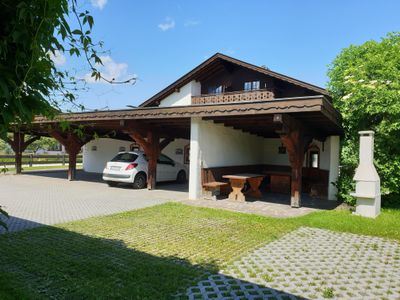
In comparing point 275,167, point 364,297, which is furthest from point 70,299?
point 275,167

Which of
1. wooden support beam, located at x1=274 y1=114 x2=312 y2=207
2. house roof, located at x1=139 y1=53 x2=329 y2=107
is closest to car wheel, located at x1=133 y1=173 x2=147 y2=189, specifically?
wooden support beam, located at x1=274 y1=114 x2=312 y2=207

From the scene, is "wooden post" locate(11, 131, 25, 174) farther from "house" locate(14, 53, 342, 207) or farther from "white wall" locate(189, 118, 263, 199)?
"white wall" locate(189, 118, 263, 199)

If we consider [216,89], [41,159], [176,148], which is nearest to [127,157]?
[176,148]

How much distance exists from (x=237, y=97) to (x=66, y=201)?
35.5 ft

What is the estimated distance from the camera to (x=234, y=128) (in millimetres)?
12617

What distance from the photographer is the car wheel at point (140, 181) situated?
12.6m

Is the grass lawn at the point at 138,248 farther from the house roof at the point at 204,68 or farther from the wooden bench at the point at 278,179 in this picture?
the house roof at the point at 204,68

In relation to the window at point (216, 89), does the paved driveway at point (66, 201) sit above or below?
below

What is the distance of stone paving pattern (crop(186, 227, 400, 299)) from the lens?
3.67 m

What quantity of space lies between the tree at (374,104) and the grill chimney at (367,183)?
0.92 meters

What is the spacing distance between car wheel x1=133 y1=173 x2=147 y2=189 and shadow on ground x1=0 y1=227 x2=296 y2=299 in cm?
701

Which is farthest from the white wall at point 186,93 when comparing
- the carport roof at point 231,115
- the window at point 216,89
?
the carport roof at point 231,115

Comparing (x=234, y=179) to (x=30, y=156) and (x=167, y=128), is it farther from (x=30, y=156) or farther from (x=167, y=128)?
(x=30, y=156)

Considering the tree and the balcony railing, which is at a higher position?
the balcony railing
